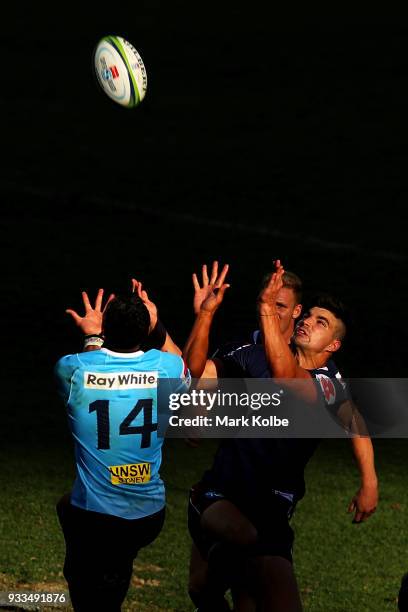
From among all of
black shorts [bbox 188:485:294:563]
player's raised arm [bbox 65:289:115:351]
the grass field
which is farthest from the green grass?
player's raised arm [bbox 65:289:115:351]

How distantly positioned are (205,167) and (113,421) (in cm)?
2146

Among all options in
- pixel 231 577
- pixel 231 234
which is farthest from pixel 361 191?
pixel 231 577

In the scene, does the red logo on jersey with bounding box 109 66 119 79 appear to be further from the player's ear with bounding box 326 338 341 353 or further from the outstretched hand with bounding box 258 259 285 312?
the outstretched hand with bounding box 258 259 285 312

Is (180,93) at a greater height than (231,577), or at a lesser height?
greater

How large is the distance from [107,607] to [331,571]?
3955mm

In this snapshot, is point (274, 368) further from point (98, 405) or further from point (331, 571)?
point (331, 571)

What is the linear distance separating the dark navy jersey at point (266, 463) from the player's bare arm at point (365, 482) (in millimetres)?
282

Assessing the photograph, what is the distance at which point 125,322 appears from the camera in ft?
26.5

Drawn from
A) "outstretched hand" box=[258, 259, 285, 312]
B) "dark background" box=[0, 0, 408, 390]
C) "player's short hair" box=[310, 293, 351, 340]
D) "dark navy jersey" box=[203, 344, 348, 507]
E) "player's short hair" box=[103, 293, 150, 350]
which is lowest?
"dark navy jersey" box=[203, 344, 348, 507]

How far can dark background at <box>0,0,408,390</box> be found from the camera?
21219mm

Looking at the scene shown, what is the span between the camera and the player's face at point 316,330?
8.91 metres

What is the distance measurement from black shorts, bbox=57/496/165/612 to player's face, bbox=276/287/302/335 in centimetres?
185

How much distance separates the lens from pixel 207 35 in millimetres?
41594

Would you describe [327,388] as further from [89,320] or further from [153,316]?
[89,320]
